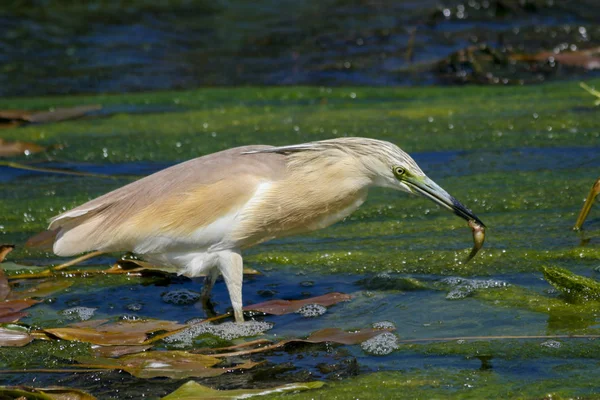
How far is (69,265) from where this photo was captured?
4.88 meters

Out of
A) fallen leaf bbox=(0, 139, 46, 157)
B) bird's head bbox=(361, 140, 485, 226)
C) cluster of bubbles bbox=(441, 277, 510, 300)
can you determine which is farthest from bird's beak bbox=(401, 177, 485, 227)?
fallen leaf bbox=(0, 139, 46, 157)

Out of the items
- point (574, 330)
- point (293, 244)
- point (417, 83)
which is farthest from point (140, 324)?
point (417, 83)

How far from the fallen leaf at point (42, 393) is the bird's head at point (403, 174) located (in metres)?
1.52

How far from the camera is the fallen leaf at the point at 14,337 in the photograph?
4.02m

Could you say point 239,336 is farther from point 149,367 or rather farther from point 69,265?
point 69,265

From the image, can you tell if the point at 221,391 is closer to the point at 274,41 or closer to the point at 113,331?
the point at 113,331

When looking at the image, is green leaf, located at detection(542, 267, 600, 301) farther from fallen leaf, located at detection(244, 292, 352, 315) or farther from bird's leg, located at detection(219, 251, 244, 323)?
bird's leg, located at detection(219, 251, 244, 323)

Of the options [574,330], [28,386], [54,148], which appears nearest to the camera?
[28,386]

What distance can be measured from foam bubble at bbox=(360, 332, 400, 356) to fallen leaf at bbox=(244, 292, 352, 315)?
443 mm

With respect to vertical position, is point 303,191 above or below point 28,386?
above

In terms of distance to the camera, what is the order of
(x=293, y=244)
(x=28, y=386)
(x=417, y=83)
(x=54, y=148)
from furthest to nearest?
(x=417, y=83) < (x=54, y=148) < (x=293, y=244) < (x=28, y=386)

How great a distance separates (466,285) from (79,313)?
5.72ft

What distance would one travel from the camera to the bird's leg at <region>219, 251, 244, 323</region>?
4168 millimetres

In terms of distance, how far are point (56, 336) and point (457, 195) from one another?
2.57 meters
